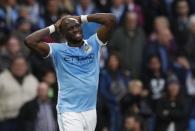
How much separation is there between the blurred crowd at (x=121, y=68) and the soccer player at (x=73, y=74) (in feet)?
11.0

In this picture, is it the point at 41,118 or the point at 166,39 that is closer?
the point at 41,118

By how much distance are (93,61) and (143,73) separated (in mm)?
5376

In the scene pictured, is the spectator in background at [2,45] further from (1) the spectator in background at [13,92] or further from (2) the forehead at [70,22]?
(2) the forehead at [70,22]

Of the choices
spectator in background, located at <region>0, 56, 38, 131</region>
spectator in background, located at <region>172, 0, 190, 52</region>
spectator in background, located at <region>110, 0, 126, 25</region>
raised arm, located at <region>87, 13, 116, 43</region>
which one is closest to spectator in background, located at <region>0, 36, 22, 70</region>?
spectator in background, located at <region>0, 56, 38, 131</region>

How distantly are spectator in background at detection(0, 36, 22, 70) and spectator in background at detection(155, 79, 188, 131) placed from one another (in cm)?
279

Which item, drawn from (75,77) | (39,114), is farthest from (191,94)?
(75,77)

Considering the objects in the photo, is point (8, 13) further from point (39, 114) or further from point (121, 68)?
point (39, 114)

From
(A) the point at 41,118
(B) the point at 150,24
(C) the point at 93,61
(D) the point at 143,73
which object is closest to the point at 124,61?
(D) the point at 143,73

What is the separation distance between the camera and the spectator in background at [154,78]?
51.3ft

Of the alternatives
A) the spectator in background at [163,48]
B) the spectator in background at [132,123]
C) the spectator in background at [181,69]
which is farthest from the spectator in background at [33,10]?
the spectator in background at [132,123]

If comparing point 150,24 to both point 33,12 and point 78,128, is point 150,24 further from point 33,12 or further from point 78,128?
point 78,128

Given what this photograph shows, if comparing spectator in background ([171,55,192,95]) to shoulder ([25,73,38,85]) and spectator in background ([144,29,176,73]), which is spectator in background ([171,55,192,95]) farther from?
shoulder ([25,73,38,85])

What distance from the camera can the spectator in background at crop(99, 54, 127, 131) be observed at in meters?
15.2

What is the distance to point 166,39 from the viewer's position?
1688 centimetres
